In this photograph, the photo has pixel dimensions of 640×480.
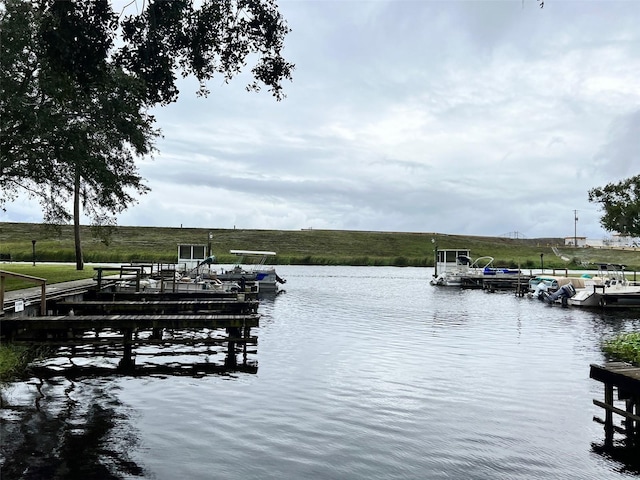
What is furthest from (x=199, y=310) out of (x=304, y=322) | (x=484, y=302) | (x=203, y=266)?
(x=484, y=302)

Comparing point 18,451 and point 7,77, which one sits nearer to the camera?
point 18,451

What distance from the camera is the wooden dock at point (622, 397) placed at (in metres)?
11.4

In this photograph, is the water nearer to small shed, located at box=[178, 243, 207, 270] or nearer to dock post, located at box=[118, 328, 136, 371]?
dock post, located at box=[118, 328, 136, 371]

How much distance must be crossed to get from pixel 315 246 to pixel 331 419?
133 metres

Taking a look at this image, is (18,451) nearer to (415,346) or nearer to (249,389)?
(249,389)

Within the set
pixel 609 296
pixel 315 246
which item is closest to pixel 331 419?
pixel 609 296

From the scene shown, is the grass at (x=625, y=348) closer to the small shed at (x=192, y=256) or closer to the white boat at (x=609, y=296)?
the white boat at (x=609, y=296)

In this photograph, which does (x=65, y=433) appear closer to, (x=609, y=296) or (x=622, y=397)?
(x=622, y=397)

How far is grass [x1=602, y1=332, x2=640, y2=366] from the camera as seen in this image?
21.0 meters

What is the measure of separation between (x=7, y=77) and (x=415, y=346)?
20.9 m

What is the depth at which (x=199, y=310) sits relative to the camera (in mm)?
27359

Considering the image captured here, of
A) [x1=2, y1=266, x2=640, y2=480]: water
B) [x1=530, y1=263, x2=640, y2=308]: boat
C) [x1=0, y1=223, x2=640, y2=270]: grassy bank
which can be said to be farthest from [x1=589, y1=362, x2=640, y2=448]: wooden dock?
[x1=0, y1=223, x2=640, y2=270]: grassy bank

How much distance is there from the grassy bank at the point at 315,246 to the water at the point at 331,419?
82284 millimetres

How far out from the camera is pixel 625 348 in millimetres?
22141
